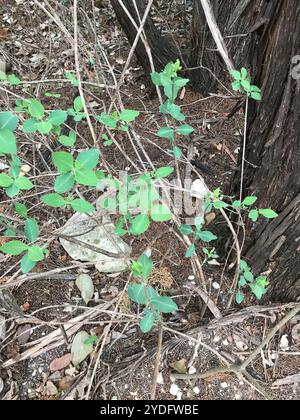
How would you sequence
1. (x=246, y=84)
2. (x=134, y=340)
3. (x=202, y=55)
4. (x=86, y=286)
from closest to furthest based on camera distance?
1. (x=246, y=84)
2. (x=134, y=340)
3. (x=86, y=286)
4. (x=202, y=55)

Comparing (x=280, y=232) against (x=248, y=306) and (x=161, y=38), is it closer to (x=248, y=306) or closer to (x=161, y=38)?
(x=248, y=306)

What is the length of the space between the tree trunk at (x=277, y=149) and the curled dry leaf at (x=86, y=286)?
1.91 ft

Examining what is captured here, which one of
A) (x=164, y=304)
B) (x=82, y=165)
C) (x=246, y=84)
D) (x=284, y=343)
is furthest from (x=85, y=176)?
(x=284, y=343)

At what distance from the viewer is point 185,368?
4.53 ft

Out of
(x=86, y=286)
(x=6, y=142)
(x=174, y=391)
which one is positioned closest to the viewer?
(x=6, y=142)

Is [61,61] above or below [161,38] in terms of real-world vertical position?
below

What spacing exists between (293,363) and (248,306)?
230 mm

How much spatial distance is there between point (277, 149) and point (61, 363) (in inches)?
38.4

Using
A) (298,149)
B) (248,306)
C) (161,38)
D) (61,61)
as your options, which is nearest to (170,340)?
(248,306)

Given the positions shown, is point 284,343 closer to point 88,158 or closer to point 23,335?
point 23,335

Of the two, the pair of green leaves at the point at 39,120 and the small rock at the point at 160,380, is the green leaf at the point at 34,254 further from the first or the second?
the small rock at the point at 160,380

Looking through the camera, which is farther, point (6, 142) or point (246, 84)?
point (246, 84)

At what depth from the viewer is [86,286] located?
1.57 metres

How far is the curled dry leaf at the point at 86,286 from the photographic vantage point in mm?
1560
